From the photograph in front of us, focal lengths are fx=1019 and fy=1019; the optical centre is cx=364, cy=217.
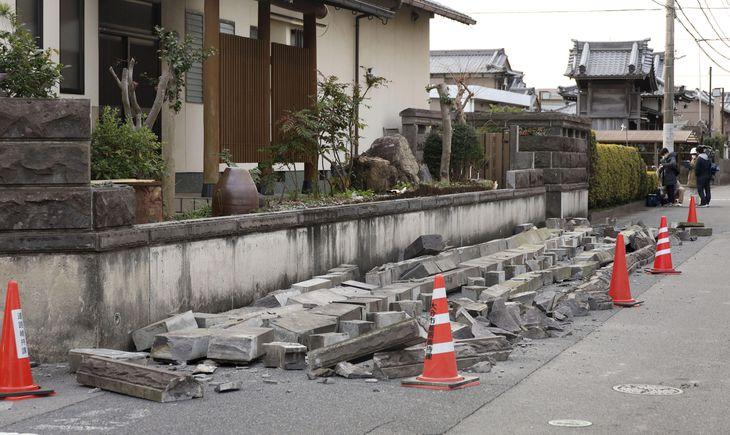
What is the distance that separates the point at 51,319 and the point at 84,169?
4.37 feet

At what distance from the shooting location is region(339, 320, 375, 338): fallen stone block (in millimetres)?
9602

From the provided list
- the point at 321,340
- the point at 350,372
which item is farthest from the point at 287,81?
the point at 350,372

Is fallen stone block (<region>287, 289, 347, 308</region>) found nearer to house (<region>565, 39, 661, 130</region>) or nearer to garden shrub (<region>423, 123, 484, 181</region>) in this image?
garden shrub (<region>423, 123, 484, 181</region>)

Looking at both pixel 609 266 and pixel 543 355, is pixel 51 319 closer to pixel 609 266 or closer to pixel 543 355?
pixel 543 355

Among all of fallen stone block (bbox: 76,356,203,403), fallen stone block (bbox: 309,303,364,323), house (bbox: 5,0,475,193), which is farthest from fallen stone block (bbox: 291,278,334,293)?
fallen stone block (bbox: 76,356,203,403)

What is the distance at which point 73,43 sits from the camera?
14062 millimetres

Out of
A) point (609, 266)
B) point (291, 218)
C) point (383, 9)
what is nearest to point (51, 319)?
point (291, 218)

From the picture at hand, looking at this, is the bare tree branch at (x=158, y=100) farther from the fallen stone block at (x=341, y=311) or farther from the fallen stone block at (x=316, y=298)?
the fallen stone block at (x=341, y=311)

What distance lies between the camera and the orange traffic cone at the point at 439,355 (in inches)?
313

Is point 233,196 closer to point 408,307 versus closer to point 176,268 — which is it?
point 176,268

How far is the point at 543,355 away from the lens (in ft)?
31.4

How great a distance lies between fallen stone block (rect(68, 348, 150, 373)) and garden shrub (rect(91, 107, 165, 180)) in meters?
2.79

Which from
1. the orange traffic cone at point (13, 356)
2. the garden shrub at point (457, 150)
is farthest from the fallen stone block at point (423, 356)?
the garden shrub at point (457, 150)

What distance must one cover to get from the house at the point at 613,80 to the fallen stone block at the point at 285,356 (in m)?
54.2
